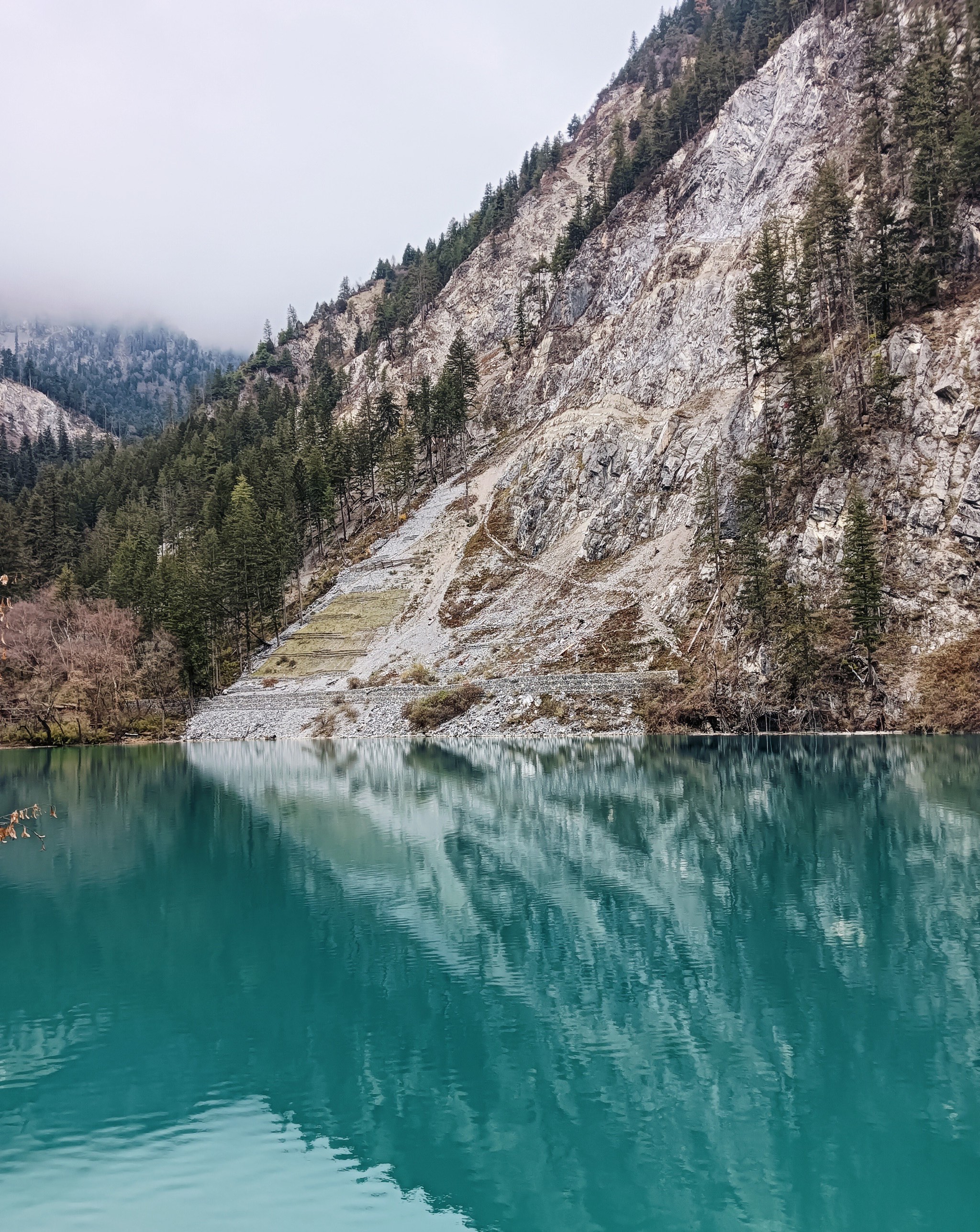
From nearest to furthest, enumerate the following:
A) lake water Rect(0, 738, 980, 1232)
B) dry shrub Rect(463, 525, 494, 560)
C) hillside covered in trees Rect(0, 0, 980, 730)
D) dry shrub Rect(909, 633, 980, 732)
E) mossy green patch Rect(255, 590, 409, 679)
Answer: lake water Rect(0, 738, 980, 1232) → dry shrub Rect(909, 633, 980, 732) → hillside covered in trees Rect(0, 0, 980, 730) → mossy green patch Rect(255, 590, 409, 679) → dry shrub Rect(463, 525, 494, 560)

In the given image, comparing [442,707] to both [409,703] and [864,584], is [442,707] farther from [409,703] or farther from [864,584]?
[864,584]

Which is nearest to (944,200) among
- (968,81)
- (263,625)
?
(968,81)

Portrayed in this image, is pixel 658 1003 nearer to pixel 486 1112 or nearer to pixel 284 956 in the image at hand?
pixel 486 1112

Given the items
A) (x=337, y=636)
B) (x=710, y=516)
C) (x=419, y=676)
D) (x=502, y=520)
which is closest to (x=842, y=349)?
(x=710, y=516)

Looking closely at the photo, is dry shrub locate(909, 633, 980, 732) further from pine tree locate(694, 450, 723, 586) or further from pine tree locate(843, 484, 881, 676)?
pine tree locate(694, 450, 723, 586)

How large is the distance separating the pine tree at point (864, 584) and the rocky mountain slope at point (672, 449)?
2.38m

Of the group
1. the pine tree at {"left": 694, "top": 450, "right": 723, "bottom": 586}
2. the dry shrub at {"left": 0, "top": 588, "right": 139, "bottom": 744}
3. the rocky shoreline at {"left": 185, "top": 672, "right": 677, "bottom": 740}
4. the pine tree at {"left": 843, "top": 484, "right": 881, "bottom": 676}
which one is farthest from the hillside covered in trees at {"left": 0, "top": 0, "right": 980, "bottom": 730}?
the rocky shoreline at {"left": 185, "top": 672, "right": 677, "bottom": 740}

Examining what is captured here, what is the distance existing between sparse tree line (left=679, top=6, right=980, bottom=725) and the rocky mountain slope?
1.22 m

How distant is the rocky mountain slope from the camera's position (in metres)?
65.4

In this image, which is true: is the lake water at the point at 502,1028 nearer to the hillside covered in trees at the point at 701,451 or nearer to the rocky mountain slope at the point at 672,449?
the hillside covered in trees at the point at 701,451

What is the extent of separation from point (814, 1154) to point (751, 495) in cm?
6952

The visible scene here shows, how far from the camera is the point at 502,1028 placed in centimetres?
1469

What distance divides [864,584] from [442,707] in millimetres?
35050

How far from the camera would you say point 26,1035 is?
49.8 ft
